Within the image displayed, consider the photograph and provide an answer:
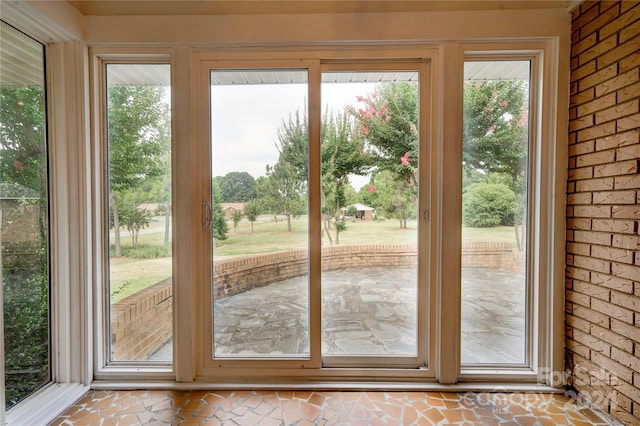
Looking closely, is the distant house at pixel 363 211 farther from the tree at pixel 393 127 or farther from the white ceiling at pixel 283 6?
the white ceiling at pixel 283 6

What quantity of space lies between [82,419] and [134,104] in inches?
67.9

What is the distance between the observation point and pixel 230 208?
68.2 inches

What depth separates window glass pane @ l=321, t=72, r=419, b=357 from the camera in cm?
172

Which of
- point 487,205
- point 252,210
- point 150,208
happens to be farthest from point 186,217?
point 487,205

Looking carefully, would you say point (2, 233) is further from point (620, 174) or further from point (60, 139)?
point (620, 174)

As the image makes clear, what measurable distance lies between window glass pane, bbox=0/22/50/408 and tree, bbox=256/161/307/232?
1.23 metres

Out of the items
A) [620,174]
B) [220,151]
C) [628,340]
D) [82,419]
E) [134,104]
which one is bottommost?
[82,419]

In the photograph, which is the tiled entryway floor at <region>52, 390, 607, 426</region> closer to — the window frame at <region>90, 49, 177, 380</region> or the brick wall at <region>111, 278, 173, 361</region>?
the window frame at <region>90, 49, 177, 380</region>

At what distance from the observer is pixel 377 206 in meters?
1.74

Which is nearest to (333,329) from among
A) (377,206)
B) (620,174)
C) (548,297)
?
(377,206)

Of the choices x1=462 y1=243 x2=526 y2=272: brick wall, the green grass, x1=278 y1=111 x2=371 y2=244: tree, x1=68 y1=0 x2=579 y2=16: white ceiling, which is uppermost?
x1=68 y1=0 x2=579 y2=16: white ceiling

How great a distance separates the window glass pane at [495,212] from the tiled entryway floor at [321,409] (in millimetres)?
265

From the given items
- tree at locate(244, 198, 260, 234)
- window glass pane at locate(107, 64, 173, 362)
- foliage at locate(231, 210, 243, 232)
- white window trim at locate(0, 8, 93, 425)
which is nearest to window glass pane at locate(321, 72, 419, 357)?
tree at locate(244, 198, 260, 234)

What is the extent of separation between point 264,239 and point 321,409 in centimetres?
97
